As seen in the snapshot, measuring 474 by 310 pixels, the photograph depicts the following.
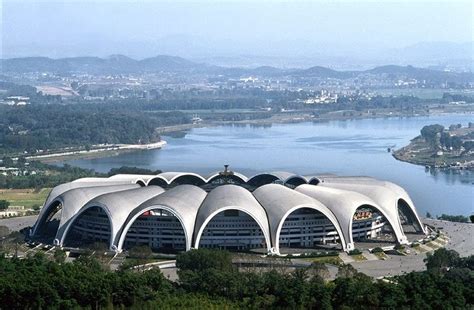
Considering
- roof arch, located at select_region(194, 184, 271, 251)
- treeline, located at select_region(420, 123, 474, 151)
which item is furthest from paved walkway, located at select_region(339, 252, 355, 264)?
treeline, located at select_region(420, 123, 474, 151)

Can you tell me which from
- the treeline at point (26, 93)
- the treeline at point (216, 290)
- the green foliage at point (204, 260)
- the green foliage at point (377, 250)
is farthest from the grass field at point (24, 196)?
the treeline at point (26, 93)

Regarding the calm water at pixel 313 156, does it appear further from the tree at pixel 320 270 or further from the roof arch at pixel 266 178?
the tree at pixel 320 270

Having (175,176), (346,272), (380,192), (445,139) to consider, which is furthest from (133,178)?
(445,139)

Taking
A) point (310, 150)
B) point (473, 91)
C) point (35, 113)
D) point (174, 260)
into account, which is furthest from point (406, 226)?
point (473, 91)

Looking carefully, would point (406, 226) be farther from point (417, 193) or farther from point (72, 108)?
point (72, 108)

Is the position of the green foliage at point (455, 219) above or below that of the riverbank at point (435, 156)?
below

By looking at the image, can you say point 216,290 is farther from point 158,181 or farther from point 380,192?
point 158,181
